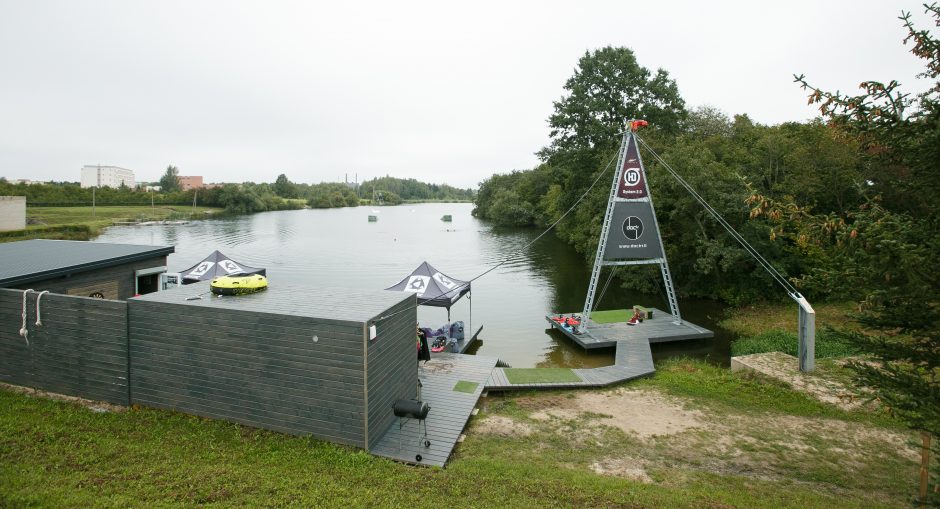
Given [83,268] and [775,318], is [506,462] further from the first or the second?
[775,318]

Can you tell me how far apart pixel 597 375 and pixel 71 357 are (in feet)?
37.1

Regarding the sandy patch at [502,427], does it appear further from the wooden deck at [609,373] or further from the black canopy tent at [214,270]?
the black canopy tent at [214,270]

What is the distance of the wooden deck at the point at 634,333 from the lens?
16531mm

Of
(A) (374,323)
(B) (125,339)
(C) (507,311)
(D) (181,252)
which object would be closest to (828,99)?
(A) (374,323)

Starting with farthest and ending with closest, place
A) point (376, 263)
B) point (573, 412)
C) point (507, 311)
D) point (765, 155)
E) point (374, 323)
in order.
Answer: point (376, 263) → point (765, 155) → point (507, 311) → point (573, 412) → point (374, 323)

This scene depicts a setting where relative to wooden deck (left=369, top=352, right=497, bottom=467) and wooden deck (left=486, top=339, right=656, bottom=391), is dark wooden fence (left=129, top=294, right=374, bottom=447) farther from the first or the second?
wooden deck (left=486, top=339, right=656, bottom=391)

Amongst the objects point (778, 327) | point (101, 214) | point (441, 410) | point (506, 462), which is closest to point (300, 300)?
point (441, 410)

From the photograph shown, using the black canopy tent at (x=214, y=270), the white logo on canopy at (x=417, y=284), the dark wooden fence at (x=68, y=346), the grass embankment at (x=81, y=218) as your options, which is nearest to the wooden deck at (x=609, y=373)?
the white logo on canopy at (x=417, y=284)

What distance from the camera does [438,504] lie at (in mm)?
6281

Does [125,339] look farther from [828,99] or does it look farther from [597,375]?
[828,99]

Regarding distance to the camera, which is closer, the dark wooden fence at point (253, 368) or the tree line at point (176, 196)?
the dark wooden fence at point (253, 368)

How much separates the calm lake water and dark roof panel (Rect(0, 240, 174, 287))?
957 centimetres

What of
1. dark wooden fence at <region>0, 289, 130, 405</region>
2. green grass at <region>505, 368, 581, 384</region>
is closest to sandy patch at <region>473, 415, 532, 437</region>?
green grass at <region>505, 368, 581, 384</region>

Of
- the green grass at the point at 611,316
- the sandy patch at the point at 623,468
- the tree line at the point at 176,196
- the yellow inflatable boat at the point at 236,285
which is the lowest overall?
the sandy patch at the point at 623,468
